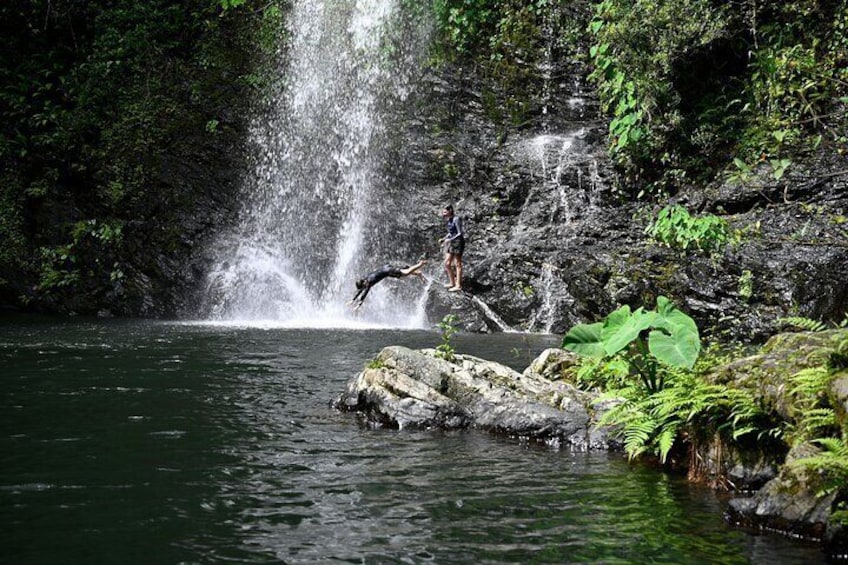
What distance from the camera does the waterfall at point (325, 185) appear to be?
21.3 meters

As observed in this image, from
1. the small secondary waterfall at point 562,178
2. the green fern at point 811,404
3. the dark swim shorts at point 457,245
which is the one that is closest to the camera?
the green fern at point 811,404

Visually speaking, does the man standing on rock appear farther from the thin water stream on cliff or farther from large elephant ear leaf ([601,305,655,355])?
large elephant ear leaf ([601,305,655,355])

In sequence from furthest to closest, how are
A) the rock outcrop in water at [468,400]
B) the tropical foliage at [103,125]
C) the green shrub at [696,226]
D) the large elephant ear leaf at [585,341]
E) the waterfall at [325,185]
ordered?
the tropical foliage at [103,125], the waterfall at [325,185], the green shrub at [696,226], the rock outcrop in water at [468,400], the large elephant ear leaf at [585,341]

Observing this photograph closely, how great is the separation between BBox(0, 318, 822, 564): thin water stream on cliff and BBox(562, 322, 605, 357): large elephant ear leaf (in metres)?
1.02

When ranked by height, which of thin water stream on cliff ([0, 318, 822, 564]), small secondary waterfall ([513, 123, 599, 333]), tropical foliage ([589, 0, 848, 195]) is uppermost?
tropical foliage ([589, 0, 848, 195])

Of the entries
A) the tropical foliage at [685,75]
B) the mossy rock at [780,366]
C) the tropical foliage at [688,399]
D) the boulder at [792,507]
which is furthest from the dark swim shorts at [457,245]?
the boulder at [792,507]

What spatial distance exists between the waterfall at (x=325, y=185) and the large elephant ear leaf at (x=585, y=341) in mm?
12028

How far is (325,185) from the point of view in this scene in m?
23.8

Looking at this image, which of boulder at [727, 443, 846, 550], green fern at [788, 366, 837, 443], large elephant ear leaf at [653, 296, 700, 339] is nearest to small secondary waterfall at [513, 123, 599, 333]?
large elephant ear leaf at [653, 296, 700, 339]

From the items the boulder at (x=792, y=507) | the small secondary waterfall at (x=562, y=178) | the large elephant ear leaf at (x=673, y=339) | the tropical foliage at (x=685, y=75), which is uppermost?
the tropical foliage at (x=685, y=75)

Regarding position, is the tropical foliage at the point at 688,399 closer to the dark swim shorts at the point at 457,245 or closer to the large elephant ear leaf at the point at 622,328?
the large elephant ear leaf at the point at 622,328

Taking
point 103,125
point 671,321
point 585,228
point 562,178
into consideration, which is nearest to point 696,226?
point 671,321

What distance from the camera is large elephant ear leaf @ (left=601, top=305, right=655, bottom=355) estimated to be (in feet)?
22.9

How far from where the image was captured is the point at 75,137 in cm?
2347
